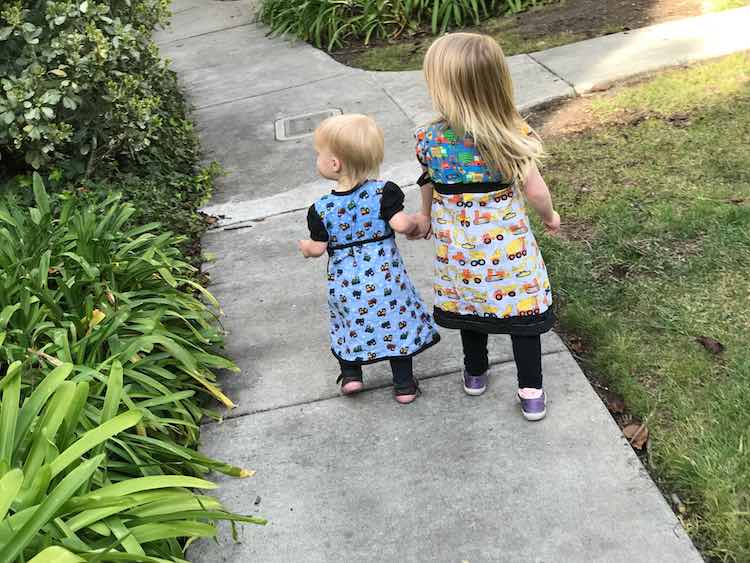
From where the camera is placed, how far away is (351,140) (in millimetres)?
3100

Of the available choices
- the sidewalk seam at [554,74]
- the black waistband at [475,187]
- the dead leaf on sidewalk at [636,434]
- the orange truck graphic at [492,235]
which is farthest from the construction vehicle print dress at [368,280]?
the sidewalk seam at [554,74]

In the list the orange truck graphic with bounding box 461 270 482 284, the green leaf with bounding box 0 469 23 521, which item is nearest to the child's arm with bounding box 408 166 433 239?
the orange truck graphic with bounding box 461 270 482 284

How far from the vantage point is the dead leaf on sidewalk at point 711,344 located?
136 inches

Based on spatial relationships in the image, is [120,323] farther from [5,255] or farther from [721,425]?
[721,425]

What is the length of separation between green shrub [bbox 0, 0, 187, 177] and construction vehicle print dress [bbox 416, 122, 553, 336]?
2.71m

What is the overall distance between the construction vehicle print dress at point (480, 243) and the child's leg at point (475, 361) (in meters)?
0.15

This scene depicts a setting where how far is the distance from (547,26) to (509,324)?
5427 millimetres

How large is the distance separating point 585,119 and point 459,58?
10.4 ft

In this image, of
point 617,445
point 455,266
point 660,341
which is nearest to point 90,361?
point 455,266

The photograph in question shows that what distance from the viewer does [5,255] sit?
3.93 metres

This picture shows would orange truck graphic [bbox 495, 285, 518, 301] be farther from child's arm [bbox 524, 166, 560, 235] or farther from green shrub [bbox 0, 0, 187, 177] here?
green shrub [bbox 0, 0, 187, 177]

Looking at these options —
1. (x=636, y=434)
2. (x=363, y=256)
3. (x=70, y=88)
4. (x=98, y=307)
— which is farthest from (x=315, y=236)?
(x=70, y=88)

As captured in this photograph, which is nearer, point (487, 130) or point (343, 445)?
point (487, 130)

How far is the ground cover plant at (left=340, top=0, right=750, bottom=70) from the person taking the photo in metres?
7.44
